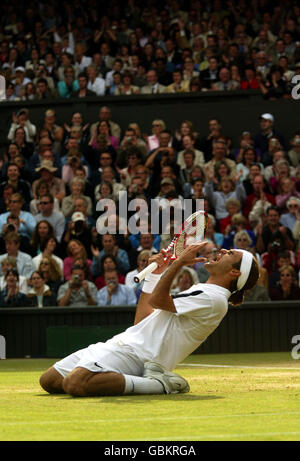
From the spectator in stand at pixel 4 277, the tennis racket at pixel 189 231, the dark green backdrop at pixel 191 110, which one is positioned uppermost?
the dark green backdrop at pixel 191 110

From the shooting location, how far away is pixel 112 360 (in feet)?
27.1

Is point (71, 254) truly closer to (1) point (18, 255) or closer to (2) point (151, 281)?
(1) point (18, 255)

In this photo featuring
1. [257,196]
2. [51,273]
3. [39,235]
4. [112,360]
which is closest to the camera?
[112,360]

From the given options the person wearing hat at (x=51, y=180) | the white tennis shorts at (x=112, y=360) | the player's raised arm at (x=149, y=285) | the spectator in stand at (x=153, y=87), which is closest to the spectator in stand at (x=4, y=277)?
the person wearing hat at (x=51, y=180)

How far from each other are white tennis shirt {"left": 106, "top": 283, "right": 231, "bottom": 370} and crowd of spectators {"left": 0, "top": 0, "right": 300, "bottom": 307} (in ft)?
22.1

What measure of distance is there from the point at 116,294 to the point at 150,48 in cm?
833

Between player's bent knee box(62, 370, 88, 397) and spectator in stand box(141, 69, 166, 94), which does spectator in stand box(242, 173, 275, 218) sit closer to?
spectator in stand box(141, 69, 166, 94)

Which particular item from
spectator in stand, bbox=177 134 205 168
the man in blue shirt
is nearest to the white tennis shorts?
the man in blue shirt

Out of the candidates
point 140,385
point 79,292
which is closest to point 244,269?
point 140,385

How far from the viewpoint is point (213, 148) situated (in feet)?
63.2

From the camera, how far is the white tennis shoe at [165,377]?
8.41m

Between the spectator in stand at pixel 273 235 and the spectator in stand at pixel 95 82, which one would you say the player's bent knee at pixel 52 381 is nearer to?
the spectator in stand at pixel 273 235

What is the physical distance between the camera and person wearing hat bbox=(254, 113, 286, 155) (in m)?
19.5

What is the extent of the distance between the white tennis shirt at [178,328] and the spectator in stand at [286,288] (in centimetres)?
738
